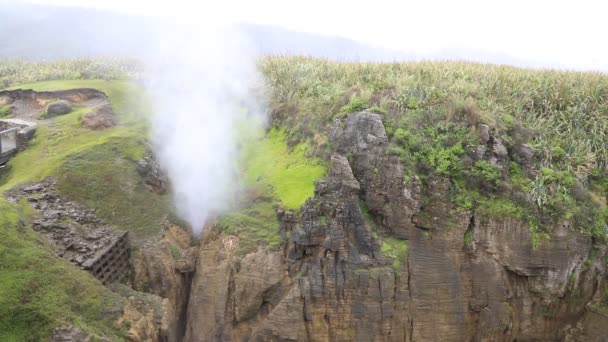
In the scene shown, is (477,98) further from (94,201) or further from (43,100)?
(43,100)

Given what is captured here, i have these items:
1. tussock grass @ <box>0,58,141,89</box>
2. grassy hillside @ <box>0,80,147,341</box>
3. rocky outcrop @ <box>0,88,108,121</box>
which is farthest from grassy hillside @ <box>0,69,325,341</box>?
tussock grass @ <box>0,58,141,89</box>

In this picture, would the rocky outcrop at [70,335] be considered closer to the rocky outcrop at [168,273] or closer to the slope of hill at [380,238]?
the slope of hill at [380,238]

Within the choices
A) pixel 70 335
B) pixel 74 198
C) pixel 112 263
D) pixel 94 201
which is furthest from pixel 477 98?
pixel 70 335

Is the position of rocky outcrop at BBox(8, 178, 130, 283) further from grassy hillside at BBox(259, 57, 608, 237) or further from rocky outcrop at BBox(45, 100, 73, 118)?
grassy hillside at BBox(259, 57, 608, 237)

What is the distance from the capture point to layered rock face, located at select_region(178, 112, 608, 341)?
9172mm

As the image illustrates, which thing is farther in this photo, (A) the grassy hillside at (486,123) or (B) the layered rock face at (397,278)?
(A) the grassy hillside at (486,123)

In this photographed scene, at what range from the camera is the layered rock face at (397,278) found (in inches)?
361

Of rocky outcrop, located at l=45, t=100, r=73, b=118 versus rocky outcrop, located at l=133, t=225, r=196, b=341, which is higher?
rocky outcrop, located at l=45, t=100, r=73, b=118

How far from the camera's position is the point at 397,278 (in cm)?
920

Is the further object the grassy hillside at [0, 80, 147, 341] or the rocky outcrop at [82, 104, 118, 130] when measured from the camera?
the rocky outcrop at [82, 104, 118, 130]

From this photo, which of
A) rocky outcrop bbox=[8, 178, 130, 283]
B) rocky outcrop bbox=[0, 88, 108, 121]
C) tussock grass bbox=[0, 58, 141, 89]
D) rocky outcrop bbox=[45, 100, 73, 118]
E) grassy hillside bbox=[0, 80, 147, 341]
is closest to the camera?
grassy hillside bbox=[0, 80, 147, 341]

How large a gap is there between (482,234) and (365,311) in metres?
2.84

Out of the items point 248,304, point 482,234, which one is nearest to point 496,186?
point 482,234

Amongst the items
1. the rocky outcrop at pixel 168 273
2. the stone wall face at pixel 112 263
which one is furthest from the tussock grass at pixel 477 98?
the stone wall face at pixel 112 263
